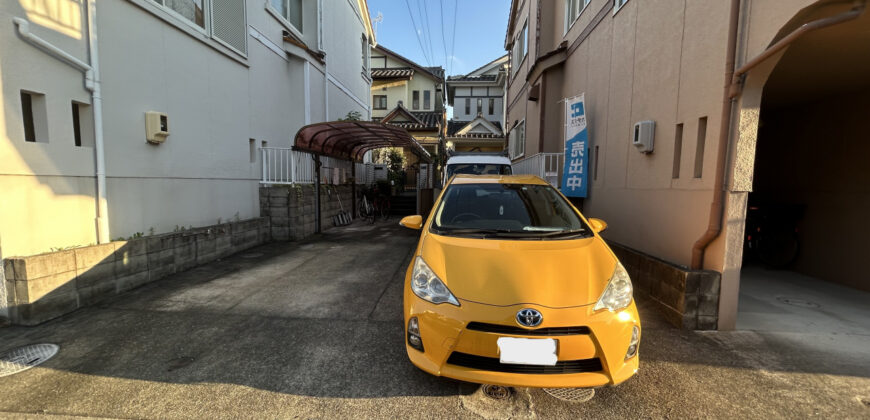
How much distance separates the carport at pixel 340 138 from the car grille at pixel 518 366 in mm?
5904

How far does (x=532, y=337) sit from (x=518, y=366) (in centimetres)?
19

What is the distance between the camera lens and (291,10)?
923 cm

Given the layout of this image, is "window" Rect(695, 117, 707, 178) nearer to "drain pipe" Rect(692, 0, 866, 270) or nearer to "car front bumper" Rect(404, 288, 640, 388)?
"drain pipe" Rect(692, 0, 866, 270)

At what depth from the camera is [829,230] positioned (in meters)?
4.88

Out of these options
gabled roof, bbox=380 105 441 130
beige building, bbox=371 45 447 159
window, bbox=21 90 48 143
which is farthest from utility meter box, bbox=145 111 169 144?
beige building, bbox=371 45 447 159

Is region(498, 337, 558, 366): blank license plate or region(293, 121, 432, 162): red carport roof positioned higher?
region(293, 121, 432, 162): red carport roof

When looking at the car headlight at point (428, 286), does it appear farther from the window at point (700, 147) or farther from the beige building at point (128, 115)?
the beige building at point (128, 115)

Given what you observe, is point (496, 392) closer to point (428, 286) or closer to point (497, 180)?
point (428, 286)

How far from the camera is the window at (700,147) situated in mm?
3404

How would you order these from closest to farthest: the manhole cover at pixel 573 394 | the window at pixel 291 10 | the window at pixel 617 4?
the manhole cover at pixel 573 394
the window at pixel 617 4
the window at pixel 291 10

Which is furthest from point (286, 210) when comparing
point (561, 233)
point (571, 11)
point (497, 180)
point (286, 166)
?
point (571, 11)

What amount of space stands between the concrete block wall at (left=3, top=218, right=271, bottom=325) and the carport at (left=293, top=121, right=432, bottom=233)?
109 inches

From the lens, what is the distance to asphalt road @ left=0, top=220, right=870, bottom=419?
212 centimetres

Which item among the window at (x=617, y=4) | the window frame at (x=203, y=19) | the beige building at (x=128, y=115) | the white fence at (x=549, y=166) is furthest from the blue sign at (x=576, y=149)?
the window frame at (x=203, y=19)
